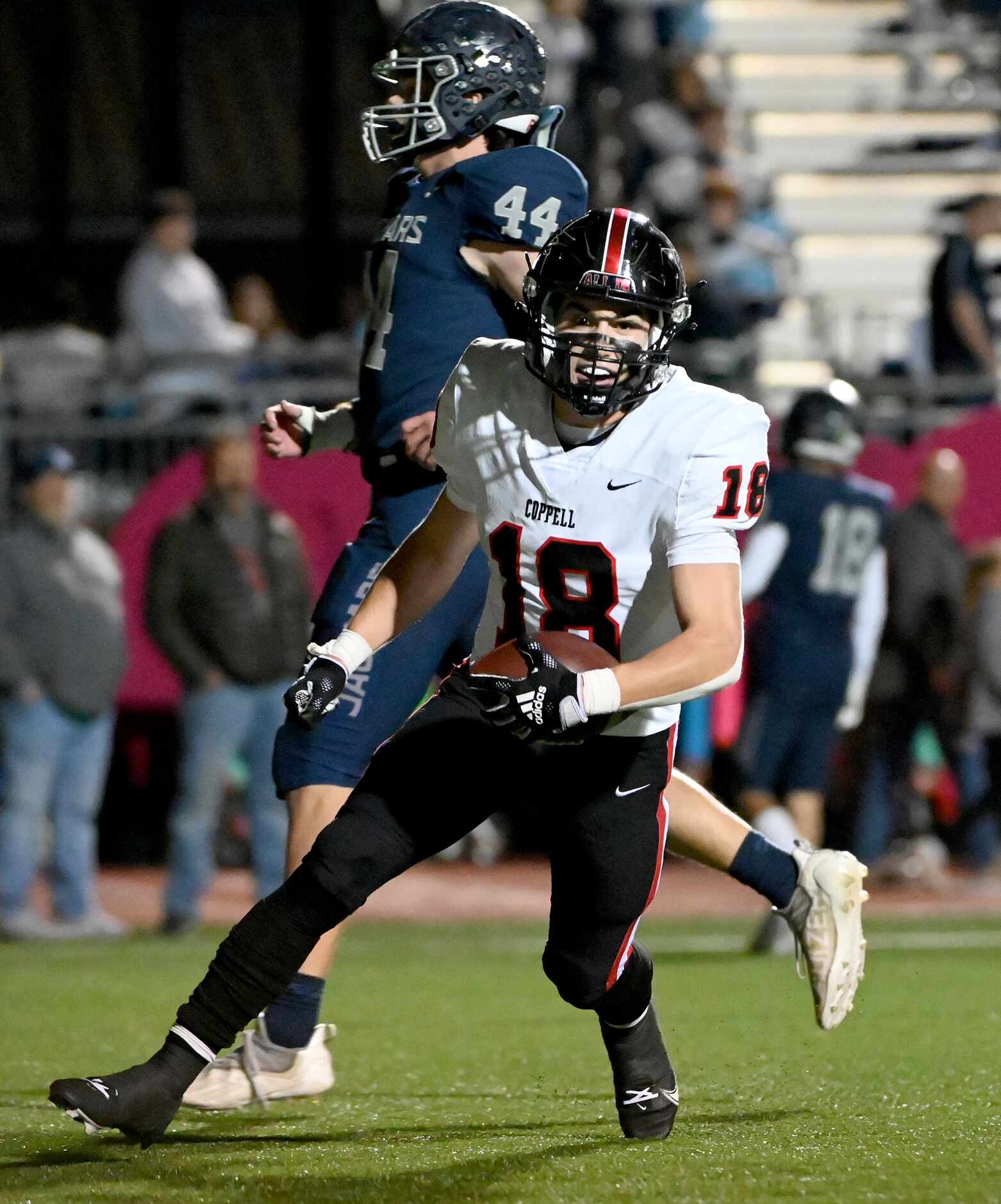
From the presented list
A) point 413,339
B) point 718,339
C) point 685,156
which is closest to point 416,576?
point 413,339

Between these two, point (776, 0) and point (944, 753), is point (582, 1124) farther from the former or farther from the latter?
point (776, 0)

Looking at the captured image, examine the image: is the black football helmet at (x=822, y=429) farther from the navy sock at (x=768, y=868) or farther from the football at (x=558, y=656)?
the football at (x=558, y=656)

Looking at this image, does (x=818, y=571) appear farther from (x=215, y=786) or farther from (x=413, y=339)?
(x=413, y=339)

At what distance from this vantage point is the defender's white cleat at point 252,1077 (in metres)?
4.64

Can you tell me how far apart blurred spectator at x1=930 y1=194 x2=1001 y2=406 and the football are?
8137mm

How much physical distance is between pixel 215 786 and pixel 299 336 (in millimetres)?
8468

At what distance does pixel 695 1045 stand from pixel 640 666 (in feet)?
7.03

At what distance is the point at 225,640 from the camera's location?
9.17 metres

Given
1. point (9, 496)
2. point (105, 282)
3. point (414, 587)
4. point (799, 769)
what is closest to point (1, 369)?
point (9, 496)

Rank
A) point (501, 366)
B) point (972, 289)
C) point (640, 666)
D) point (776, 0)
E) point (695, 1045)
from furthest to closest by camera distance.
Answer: point (776, 0) → point (972, 289) → point (695, 1045) → point (501, 366) → point (640, 666)

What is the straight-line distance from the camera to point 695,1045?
18.5 ft

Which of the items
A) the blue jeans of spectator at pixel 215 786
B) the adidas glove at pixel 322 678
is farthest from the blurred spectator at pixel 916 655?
the adidas glove at pixel 322 678

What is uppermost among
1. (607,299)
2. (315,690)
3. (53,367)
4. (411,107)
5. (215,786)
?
(411,107)

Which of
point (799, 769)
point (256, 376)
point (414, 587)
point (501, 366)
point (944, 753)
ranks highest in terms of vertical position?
point (501, 366)
